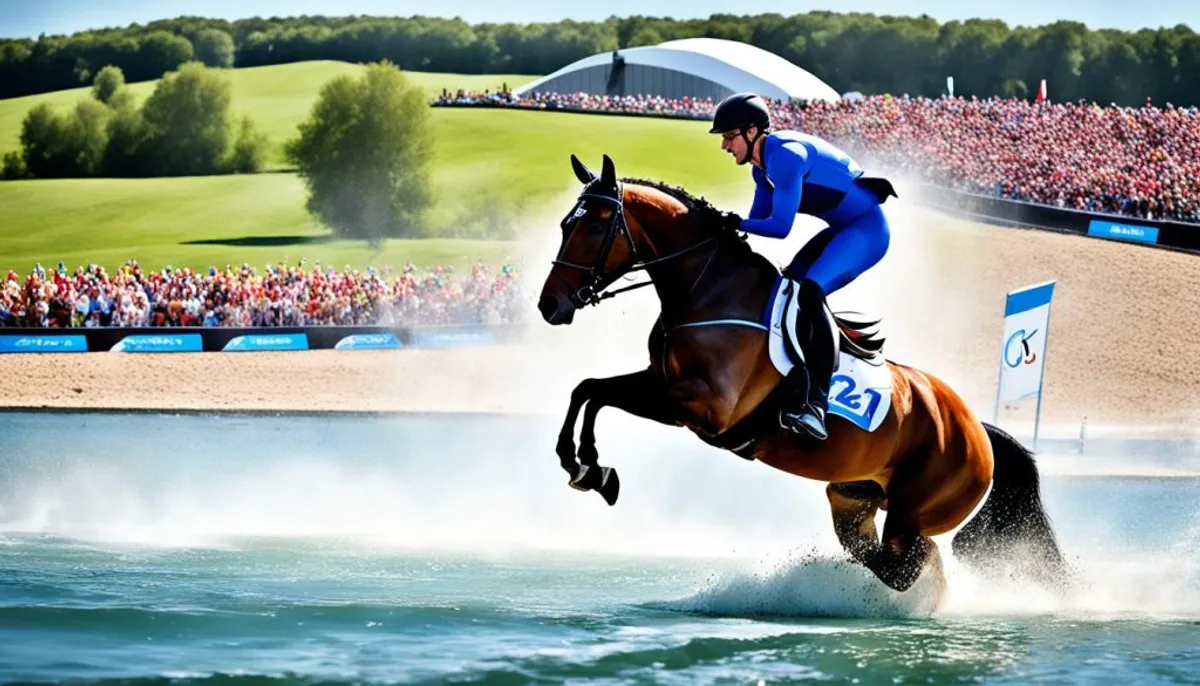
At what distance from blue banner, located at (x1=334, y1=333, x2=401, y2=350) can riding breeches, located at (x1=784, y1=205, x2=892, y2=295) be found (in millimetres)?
27244

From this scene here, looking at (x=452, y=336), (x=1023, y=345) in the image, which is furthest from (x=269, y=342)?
(x=1023, y=345)

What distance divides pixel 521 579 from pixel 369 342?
83.2ft

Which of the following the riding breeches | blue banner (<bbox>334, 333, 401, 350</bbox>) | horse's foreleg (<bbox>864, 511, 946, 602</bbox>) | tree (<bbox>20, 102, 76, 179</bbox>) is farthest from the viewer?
tree (<bbox>20, 102, 76, 179</bbox>)

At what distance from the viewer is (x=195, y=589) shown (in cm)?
1206

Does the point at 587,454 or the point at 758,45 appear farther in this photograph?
the point at 758,45

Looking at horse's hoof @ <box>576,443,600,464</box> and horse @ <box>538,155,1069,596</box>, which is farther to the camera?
horse's hoof @ <box>576,443,600,464</box>

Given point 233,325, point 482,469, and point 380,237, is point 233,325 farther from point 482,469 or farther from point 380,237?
point 380,237

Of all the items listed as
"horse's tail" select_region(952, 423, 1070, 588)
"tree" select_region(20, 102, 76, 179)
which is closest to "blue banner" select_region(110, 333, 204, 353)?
"horse's tail" select_region(952, 423, 1070, 588)

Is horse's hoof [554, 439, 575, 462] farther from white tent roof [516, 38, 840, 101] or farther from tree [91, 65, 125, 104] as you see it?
tree [91, 65, 125, 104]

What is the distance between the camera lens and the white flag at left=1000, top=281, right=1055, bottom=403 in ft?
84.2

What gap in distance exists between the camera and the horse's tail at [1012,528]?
1354 centimetres

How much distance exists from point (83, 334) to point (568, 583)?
2598 centimetres

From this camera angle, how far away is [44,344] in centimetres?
A: 3644

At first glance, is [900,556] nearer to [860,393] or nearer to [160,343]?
[860,393]
